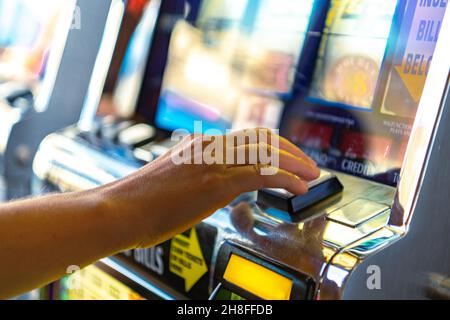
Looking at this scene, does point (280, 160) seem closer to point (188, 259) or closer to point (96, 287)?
point (188, 259)

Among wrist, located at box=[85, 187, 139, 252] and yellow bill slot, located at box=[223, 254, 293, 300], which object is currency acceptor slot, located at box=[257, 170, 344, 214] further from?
wrist, located at box=[85, 187, 139, 252]

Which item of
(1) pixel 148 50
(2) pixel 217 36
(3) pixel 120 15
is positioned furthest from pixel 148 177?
(3) pixel 120 15

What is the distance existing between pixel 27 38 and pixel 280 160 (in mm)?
1398

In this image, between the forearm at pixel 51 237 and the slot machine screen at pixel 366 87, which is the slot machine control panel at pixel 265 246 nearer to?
the slot machine screen at pixel 366 87

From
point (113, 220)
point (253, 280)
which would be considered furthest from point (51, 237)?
point (253, 280)

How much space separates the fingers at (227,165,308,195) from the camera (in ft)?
2.89

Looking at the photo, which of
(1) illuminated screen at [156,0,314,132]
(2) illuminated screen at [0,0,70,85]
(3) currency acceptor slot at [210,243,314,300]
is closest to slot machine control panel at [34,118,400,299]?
(3) currency acceptor slot at [210,243,314,300]

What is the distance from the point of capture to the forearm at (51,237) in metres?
0.82

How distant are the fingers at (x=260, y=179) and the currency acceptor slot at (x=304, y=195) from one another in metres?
0.01

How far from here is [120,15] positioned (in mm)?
Result: 1519

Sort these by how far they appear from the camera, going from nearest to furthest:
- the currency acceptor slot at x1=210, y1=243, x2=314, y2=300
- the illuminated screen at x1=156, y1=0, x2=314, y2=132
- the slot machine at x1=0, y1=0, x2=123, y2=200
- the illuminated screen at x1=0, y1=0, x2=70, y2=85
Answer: the currency acceptor slot at x1=210, y1=243, x2=314, y2=300 → the illuminated screen at x1=156, y1=0, x2=314, y2=132 → the slot machine at x1=0, y1=0, x2=123, y2=200 → the illuminated screen at x1=0, y1=0, x2=70, y2=85

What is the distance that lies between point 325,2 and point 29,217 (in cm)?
66

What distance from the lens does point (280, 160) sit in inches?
35.3
